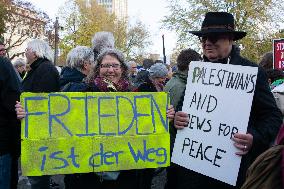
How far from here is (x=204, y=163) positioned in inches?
110

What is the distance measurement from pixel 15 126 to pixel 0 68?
0.50 meters

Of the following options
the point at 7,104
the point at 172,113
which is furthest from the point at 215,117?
the point at 7,104

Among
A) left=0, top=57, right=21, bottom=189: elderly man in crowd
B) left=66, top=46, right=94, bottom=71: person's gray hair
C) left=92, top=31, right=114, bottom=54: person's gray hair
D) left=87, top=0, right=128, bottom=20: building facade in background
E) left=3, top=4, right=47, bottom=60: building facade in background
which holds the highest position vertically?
left=87, top=0, right=128, bottom=20: building facade in background

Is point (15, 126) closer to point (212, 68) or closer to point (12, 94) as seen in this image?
point (12, 94)

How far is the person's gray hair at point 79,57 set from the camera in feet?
16.6

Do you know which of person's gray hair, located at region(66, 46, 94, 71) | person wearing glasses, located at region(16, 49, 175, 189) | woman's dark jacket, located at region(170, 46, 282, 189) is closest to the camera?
woman's dark jacket, located at region(170, 46, 282, 189)

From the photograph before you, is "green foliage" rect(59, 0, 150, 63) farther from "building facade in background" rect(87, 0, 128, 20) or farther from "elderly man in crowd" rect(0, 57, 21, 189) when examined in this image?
"building facade in background" rect(87, 0, 128, 20)

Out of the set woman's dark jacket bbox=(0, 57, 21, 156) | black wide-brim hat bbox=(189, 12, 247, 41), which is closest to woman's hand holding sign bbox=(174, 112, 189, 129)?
black wide-brim hat bbox=(189, 12, 247, 41)

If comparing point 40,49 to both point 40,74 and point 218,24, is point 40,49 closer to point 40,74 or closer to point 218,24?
point 40,74

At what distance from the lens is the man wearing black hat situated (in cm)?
272

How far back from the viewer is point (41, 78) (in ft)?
16.0

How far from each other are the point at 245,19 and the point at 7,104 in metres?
22.9

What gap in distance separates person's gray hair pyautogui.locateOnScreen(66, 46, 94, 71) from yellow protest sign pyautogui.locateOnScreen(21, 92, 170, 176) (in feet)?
6.72

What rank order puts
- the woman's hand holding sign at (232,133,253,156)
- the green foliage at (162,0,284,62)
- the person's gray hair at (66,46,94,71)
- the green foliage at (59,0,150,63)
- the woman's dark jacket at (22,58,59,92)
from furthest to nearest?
the green foliage at (59,0,150,63), the green foliage at (162,0,284,62), the person's gray hair at (66,46,94,71), the woman's dark jacket at (22,58,59,92), the woman's hand holding sign at (232,133,253,156)
